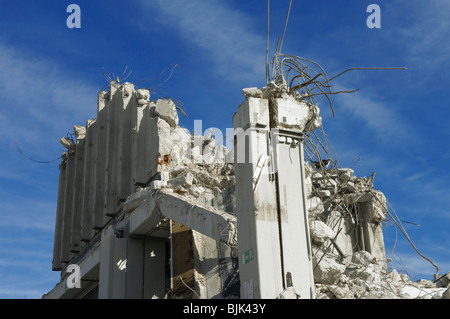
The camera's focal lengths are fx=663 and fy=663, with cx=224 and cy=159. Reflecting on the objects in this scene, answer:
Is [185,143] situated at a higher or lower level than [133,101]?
lower

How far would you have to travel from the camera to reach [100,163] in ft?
50.6

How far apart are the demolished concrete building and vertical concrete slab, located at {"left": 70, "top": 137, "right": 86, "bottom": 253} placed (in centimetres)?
3

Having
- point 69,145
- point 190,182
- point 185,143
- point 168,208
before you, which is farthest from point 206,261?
point 69,145

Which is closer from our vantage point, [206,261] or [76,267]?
[206,261]

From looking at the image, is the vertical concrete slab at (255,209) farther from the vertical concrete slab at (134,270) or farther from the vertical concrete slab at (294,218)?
the vertical concrete slab at (134,270)

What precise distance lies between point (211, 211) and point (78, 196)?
7.97m

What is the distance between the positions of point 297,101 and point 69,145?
10.2m

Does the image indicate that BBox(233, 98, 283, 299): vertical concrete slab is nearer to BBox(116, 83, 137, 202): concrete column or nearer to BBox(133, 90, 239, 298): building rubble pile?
BBox(133, 90, 239, 298): building rubble pile

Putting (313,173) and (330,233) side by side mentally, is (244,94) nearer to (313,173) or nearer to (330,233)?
(330,233)

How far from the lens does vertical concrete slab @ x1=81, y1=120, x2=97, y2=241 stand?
15328mm

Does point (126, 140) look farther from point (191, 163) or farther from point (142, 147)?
point (191, 163)

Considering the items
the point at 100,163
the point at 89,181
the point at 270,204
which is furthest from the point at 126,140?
the point at 270,204

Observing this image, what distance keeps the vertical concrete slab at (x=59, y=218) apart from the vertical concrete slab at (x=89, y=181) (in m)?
1.86
